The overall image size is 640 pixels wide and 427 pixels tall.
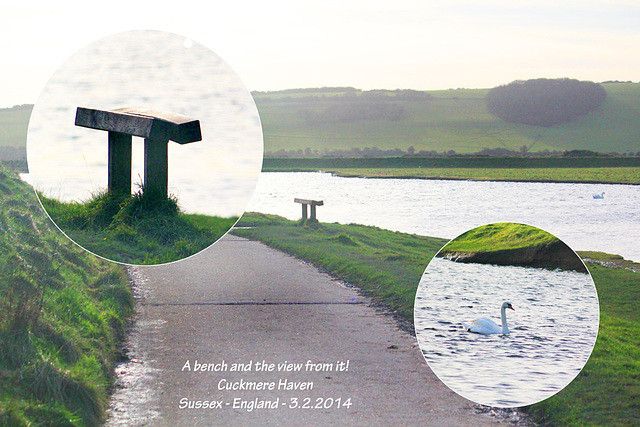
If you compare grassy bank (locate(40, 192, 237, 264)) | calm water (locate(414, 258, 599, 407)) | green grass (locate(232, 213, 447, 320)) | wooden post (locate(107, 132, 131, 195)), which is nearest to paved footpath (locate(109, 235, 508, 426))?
calm water (locate(414, 258, 599, 407))

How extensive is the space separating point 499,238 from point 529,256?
321 millimetres

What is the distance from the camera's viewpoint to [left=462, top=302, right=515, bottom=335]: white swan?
475 cm

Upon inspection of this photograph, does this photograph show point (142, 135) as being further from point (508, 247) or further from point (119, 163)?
point (508, 247)

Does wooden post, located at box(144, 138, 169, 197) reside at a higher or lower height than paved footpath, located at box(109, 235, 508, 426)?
higher

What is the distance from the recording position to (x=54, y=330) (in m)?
5.84

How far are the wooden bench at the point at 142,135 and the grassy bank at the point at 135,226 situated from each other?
0.12 metres

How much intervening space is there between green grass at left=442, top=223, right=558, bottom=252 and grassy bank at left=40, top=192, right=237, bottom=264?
6.21 ft

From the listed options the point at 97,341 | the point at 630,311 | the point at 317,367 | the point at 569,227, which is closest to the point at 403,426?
the point at 317,367

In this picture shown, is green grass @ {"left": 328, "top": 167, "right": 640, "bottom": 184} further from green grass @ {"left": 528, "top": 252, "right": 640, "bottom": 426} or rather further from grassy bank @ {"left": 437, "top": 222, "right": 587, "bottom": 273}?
grassy bank @ {"left": 437, "top": 222, "right": 587, "bottom": 273}

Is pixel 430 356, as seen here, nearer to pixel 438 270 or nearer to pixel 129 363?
pixel 438 270

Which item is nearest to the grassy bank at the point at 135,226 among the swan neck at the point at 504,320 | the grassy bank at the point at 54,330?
the grassy bank at the point at 54,330

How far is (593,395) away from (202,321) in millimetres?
4133

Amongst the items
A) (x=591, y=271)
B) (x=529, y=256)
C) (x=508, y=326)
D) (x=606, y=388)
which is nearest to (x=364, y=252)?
(x=591, y=271)

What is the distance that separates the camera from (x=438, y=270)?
5.05 m
